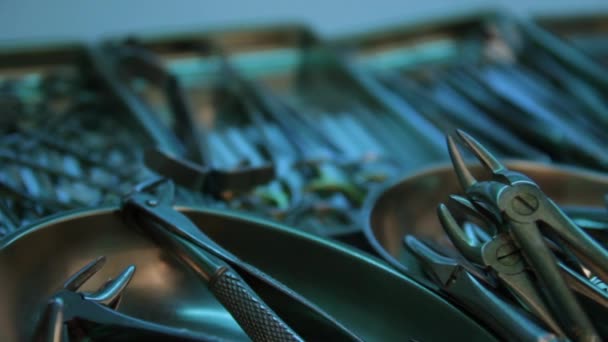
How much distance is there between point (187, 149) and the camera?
1.87 ft

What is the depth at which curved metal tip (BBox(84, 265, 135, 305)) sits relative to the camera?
0.32 m

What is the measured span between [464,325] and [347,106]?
16.8 inches

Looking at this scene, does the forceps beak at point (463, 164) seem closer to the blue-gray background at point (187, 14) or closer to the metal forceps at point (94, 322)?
the metal forceps at point (94, 322)

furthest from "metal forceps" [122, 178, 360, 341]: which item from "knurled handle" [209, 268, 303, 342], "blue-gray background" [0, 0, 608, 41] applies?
"blue-gray background" [0, 0, 608, 41]

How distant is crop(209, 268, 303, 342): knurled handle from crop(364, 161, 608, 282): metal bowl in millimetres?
158

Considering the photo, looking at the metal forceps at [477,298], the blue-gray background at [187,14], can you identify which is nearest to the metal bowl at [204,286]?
the metal forceps at [477,298]

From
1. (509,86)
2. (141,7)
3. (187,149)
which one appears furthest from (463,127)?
(141,7)

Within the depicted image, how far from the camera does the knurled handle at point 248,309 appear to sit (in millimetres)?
318

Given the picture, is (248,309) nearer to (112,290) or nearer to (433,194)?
(112,290)

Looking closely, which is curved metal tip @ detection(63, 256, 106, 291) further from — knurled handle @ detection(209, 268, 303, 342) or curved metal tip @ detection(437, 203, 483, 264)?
curved metal tip @ detection(437, 203, 483, 264)

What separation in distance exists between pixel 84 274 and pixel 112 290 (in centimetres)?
2

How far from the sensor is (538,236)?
330 mm

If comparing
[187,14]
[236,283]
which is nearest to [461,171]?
[236,283]

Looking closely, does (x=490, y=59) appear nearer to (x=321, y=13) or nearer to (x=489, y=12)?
(x=489, y=12)
